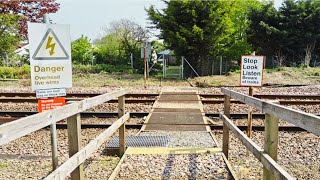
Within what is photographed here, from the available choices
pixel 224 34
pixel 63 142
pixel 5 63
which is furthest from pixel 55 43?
pixel 5 63

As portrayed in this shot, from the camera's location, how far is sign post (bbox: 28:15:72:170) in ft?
10.1

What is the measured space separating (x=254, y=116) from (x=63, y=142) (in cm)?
532

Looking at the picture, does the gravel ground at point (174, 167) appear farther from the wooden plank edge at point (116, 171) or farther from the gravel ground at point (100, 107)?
the gravel ground at point (100, 107)

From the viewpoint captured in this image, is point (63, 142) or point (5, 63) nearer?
point (63, 142)

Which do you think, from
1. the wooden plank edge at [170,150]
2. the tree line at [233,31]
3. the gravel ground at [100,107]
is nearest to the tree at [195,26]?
the tree line at [233,31]

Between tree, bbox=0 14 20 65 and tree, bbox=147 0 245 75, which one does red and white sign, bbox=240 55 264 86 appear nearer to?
tree, bbox=147 0 245 75

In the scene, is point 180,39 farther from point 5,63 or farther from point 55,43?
point 55,43

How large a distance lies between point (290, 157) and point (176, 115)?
12.3 feet

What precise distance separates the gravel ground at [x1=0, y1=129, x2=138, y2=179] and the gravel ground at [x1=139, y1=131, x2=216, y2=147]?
1310 mm

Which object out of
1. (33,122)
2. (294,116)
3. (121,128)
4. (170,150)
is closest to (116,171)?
(121,128)

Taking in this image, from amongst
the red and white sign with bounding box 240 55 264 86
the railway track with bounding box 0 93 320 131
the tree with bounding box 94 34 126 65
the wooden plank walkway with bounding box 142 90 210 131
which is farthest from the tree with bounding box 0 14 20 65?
the red and white sign with bounding box 240 55 264 86

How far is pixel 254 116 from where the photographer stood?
28.5 feet

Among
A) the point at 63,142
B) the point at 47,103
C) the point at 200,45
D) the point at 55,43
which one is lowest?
the point at 63,142

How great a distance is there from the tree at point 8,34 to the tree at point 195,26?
11144 mm
